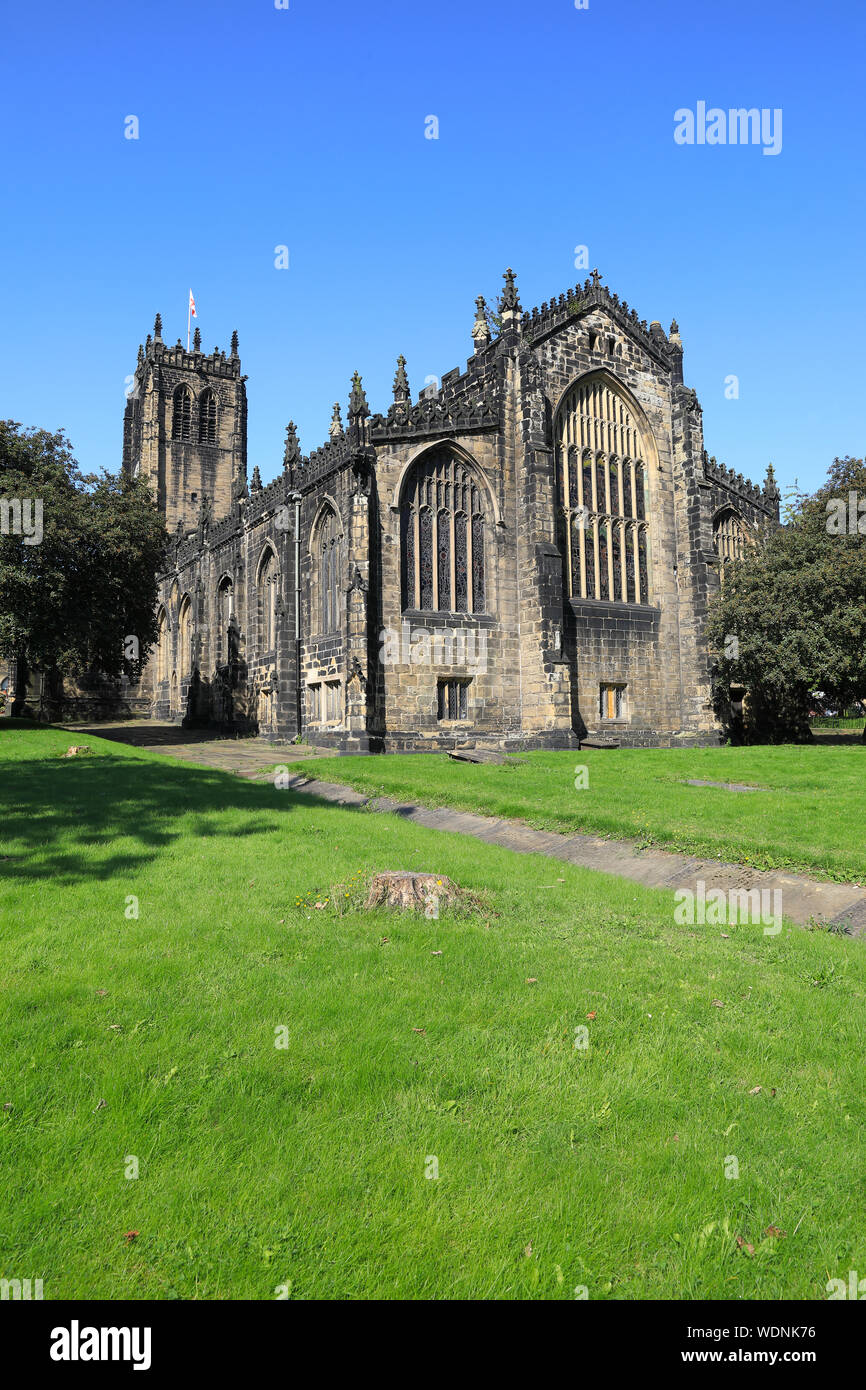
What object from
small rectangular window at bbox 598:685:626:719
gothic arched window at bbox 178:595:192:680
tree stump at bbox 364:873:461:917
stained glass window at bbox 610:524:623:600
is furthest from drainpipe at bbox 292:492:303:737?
tree stump at bbox 364:873:461:917

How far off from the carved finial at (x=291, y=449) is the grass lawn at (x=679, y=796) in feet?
52.0

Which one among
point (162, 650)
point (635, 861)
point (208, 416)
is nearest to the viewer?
point (635, 861)

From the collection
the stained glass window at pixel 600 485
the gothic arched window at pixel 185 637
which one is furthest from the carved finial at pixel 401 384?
the gothic arched window at pixel 185 637

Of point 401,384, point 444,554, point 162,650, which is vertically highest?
point 401,384

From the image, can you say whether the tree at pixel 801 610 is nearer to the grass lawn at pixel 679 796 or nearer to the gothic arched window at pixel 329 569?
the grass lawn at pixel 679 796

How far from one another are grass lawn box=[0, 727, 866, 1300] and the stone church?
19.1 meters

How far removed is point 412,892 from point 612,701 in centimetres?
2491

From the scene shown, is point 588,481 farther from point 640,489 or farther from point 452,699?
point 452,699

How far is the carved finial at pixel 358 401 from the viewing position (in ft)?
88.3

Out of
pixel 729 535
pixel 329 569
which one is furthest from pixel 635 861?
pixel 729 535

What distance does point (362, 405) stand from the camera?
26.9 metres

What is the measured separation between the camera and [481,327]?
3531cm

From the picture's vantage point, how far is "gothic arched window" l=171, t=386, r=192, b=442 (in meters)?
68.9
